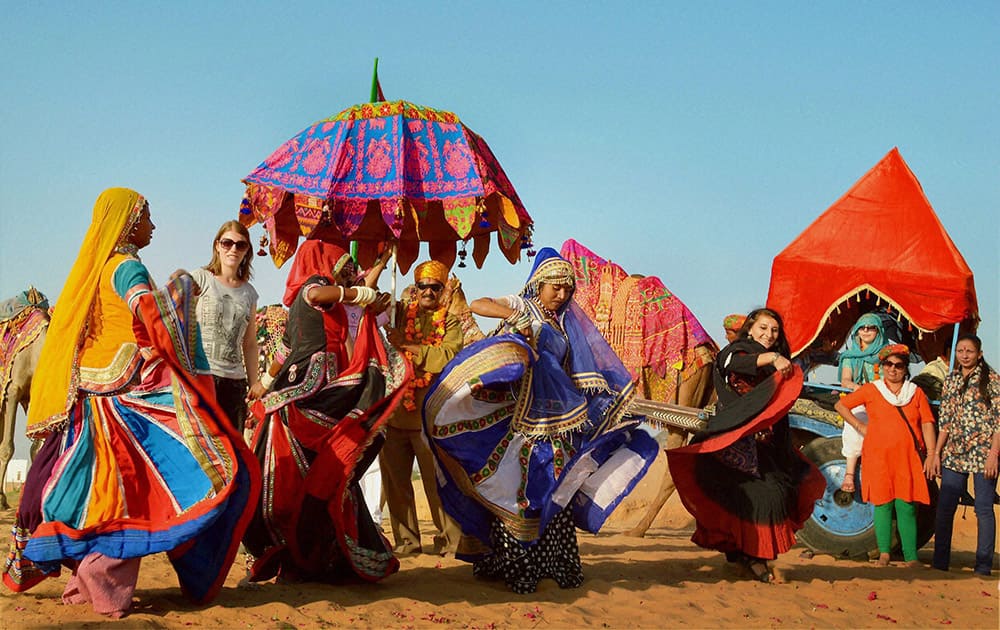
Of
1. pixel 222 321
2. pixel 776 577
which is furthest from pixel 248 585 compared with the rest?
pixel 776 577

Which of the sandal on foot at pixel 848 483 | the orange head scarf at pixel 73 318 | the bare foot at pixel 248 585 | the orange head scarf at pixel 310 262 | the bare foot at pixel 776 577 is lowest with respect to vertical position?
the bare foot at pixel 248 585

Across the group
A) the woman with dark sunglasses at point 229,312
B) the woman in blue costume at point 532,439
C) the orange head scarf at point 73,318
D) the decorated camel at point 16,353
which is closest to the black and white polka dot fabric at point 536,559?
the woman in blue costume at point 532,439

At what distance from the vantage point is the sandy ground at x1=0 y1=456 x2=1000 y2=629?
563 centimetres

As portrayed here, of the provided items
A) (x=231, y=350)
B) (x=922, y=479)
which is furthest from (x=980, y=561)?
(x=231, y=350)

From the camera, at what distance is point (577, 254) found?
39.1 feet

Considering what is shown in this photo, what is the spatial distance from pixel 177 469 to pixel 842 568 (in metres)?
5.55

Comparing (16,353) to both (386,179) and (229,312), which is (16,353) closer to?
(386,179)

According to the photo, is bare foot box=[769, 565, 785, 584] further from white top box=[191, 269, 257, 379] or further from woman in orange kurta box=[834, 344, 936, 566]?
white top box=[191, 269, 257, 379]

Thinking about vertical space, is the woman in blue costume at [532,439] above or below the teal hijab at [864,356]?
below

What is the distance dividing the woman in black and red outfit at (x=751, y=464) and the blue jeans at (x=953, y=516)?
1.69 metres

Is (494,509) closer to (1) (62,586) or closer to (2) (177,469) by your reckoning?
(2) (177,469)

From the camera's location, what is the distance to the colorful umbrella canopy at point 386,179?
849 cm

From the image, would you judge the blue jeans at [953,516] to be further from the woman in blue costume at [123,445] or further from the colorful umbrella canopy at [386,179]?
the woman in blue costume at [123,445]

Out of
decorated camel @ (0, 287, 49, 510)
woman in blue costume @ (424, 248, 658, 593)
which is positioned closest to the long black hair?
woman in blue costume @ (424, 248, 658, 593)
